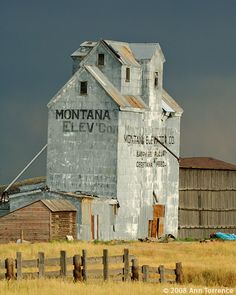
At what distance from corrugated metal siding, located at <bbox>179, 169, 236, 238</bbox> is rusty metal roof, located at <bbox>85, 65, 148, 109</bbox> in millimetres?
→ 6542

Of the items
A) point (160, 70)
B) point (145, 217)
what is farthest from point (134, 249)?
point (160, 70)

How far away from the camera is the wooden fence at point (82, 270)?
51.1 metres

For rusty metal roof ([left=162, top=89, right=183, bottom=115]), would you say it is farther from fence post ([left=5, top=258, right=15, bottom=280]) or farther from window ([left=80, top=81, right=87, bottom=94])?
fence post ([left=5, top=258, right=15, bottom=280])

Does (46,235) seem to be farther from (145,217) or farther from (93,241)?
(145,217)

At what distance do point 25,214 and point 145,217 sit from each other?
869cm

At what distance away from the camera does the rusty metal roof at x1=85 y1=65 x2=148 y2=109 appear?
86.1 meters

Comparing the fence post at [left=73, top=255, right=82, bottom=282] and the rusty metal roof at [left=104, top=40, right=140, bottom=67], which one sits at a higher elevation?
the rusty metal roof at [left=104, top=40, right=140, bottom=67]

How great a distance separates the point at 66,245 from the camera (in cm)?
7362

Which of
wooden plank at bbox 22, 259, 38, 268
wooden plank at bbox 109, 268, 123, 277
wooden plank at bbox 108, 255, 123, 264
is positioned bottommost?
wooden plank at bbox 109, 268, 123, 277

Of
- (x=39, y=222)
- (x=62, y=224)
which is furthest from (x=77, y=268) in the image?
(x=62, y=224)

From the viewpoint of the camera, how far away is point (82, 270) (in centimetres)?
5234

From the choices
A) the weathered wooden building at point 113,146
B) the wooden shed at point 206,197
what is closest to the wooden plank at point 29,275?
the weathered wooden building at point 113,146

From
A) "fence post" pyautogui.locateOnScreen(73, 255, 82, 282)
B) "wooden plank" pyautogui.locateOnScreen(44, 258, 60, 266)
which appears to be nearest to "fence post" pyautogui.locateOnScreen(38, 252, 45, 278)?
"wooden plank" pyautogui.locateOnScreen(44, 258, 60, 266)

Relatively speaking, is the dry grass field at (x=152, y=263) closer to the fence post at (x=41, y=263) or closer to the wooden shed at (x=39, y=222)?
the fence post at (x=41, y=263)
